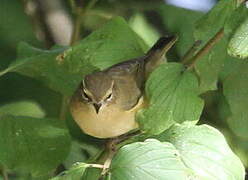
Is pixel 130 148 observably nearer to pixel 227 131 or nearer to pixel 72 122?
pixel 72 122

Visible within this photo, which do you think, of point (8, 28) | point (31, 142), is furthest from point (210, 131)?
point (8, 28)

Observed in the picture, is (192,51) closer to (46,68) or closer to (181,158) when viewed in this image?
(181,158)

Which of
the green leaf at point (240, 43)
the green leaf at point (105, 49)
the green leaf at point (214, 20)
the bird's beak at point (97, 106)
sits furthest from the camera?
the bird's beak at point (97, 106)

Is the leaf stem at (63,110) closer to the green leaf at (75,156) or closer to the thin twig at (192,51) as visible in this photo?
the green leaf at (75,156)

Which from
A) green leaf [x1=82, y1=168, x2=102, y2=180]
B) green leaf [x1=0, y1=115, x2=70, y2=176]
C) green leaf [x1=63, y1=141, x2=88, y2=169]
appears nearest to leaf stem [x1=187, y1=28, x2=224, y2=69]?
green leaf [x1=82, y1=168, x2=102, y2=180]

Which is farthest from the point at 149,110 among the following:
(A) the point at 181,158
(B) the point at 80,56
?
(B) the point at 80,56

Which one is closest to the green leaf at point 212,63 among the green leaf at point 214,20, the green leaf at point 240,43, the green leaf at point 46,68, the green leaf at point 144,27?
the green leaf at point 214,20
